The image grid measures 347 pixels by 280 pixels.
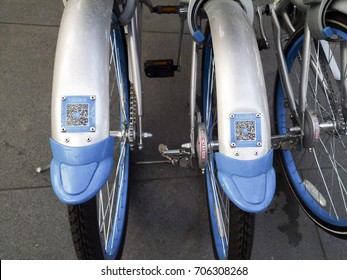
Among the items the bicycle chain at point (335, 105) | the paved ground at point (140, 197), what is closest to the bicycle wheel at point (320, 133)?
the bicycle chain at point (335, 105)

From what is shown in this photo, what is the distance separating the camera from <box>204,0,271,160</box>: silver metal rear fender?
0.59m

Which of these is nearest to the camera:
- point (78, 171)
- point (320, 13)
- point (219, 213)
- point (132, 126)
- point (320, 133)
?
point (78, 171)

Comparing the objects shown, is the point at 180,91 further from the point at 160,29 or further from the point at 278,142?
the point at 278,142

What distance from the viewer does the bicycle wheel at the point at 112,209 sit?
706mm

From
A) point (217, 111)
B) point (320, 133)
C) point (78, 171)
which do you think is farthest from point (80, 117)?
point (320, 133)

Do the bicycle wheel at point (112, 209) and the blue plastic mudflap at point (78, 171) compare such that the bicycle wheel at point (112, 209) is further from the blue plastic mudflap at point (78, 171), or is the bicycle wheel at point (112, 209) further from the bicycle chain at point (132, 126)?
the blue plastic mudflap at point (78, 171)

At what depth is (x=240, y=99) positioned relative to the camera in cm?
59

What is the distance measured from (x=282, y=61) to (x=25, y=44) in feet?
4.49

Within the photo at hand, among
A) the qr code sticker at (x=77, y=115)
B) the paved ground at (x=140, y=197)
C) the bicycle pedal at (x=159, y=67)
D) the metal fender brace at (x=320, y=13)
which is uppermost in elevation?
the metal fender brace at (x=320, y=13)

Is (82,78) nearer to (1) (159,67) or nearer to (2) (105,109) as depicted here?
(2) (105,109)

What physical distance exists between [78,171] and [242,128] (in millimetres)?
350

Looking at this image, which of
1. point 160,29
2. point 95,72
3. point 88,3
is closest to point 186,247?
Result: point 95,72

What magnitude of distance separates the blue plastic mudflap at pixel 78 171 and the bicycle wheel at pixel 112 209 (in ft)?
0.46

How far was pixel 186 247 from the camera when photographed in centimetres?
117
